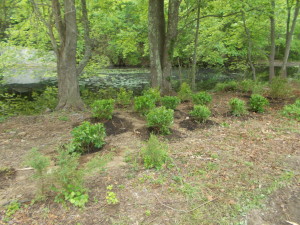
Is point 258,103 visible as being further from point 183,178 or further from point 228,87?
point 183,178

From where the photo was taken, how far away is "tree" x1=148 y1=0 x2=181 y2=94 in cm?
795

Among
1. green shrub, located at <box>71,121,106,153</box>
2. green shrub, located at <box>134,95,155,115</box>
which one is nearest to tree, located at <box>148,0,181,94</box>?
green shrub, located at <box>134,95,155,115</box>

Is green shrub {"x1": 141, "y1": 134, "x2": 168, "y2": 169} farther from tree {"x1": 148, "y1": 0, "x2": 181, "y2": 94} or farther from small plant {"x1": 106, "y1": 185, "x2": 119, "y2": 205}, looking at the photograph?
tree {"x1": 148, "y1": 0, "x2": 181, "y2": 94}

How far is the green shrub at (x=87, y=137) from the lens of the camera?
13.0ft

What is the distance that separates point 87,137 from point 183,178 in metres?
1.93

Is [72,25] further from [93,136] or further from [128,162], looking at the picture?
[128,162]

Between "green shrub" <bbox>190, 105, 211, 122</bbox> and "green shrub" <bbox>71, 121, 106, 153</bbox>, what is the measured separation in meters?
2.59

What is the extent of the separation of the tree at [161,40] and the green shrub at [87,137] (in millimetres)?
4510

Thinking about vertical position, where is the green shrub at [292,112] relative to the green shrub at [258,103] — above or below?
below

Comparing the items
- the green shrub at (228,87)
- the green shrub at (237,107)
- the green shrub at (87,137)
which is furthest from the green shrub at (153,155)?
the green shrub at (228,87)

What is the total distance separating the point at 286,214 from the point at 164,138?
2.60 metres

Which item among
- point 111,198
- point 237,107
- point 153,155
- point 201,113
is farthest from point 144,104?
point 111,198

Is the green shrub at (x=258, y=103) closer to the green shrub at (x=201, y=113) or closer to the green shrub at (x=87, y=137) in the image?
the green shrub at (x=201, y=113)

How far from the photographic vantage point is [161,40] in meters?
8.70
